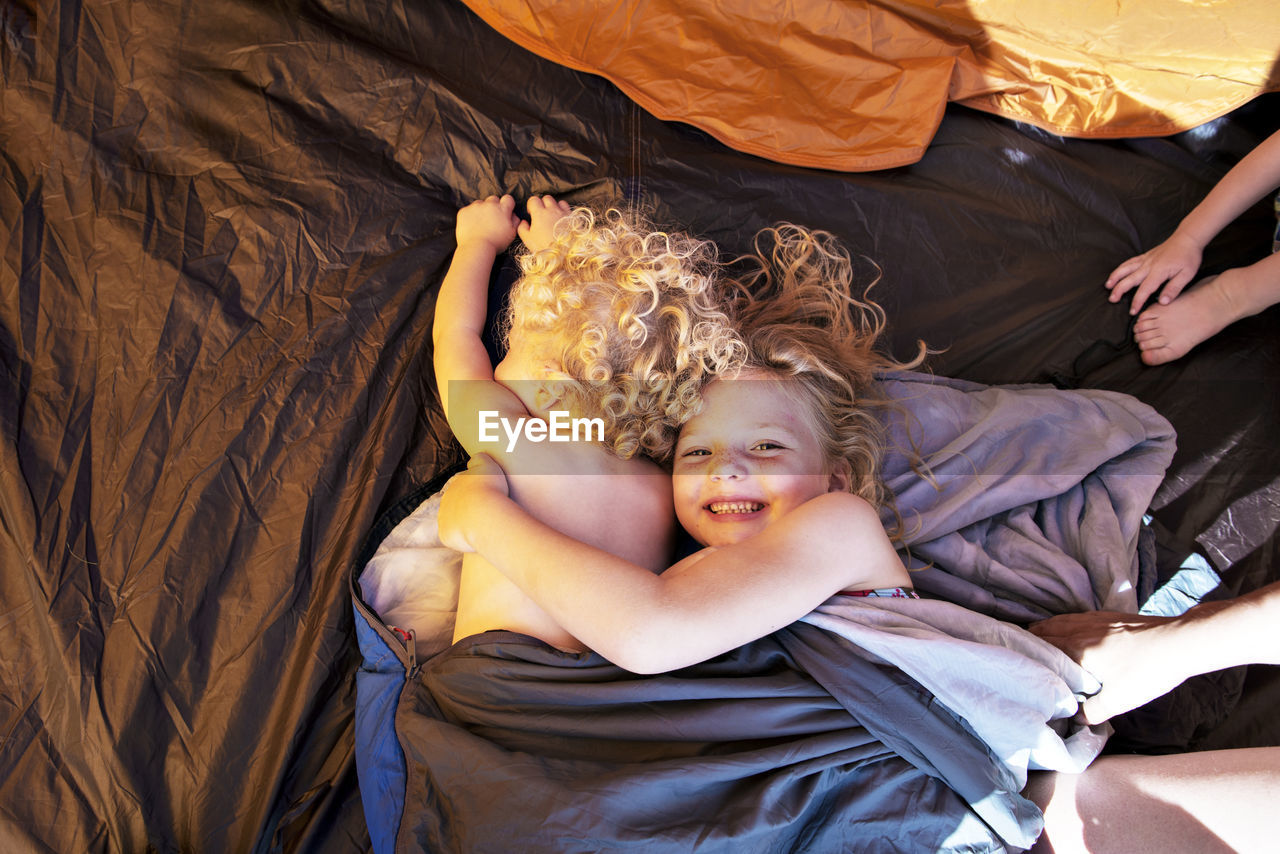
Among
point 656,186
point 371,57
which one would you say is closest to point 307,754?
point 656,186

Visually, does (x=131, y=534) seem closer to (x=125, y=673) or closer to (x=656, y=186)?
(x=125, y=673)

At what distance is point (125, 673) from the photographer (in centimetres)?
109

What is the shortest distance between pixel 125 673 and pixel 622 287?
872mm

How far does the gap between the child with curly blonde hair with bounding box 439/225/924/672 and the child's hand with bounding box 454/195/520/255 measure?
1.39ft

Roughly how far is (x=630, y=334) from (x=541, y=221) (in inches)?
14.8

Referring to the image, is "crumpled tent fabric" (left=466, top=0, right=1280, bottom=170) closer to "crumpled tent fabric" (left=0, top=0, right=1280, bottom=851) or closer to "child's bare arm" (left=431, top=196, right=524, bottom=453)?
"crumpled tent fabric" (left=0, top=0, right=1280, bottom=851)

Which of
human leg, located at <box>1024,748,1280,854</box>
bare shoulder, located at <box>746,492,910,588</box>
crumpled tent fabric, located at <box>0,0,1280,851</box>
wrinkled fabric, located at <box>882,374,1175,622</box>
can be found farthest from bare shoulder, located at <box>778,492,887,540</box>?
crumpled tent fabric, located at <box>0,0,1280,851</box>

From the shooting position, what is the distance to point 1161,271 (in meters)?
1.45

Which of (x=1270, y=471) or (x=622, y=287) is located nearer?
(x=622, y=287)

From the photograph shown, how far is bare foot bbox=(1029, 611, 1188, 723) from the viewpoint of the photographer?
0.96 m

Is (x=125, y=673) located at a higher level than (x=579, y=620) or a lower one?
lower

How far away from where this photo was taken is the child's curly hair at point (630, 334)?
3.94 ft

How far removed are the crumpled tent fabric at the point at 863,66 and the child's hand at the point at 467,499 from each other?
33.2 inches

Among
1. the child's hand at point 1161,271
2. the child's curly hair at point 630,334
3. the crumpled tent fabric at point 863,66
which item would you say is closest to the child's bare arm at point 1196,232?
→ the child's hand at point 1161,271
